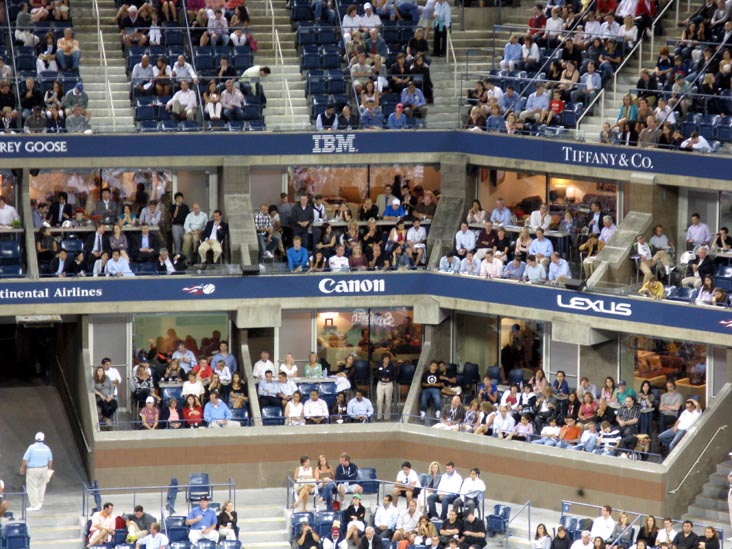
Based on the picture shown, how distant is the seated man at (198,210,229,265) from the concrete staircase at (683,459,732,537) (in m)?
11.6

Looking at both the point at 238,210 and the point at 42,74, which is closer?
the point at 42,74

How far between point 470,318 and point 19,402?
34.3 feet

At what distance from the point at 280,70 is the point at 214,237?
5038 mm

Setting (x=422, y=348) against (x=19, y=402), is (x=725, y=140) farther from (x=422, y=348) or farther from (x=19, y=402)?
(x=19, y=402)

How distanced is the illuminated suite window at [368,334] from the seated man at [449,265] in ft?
5.43

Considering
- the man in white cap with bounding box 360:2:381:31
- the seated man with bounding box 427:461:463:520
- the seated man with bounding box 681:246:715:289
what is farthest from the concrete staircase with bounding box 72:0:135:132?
the seated man with bounding box 681:246:715:289

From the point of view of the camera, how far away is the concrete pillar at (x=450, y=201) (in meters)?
44.1

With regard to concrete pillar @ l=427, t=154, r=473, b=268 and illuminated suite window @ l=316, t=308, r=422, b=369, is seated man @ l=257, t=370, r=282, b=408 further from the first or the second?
concrete pillar @ l=427, t=154, r=473, b=268

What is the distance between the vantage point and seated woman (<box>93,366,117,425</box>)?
1620 inches

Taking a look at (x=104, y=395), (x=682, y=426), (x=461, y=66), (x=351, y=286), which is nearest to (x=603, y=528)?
(x=682, y=426)

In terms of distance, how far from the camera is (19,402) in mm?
44688

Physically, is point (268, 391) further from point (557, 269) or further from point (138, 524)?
point (557, 269)

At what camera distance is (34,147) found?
4234 cm

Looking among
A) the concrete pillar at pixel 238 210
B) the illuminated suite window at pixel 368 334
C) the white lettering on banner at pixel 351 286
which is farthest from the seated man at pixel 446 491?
the concrete pillar at pixel 238 210
